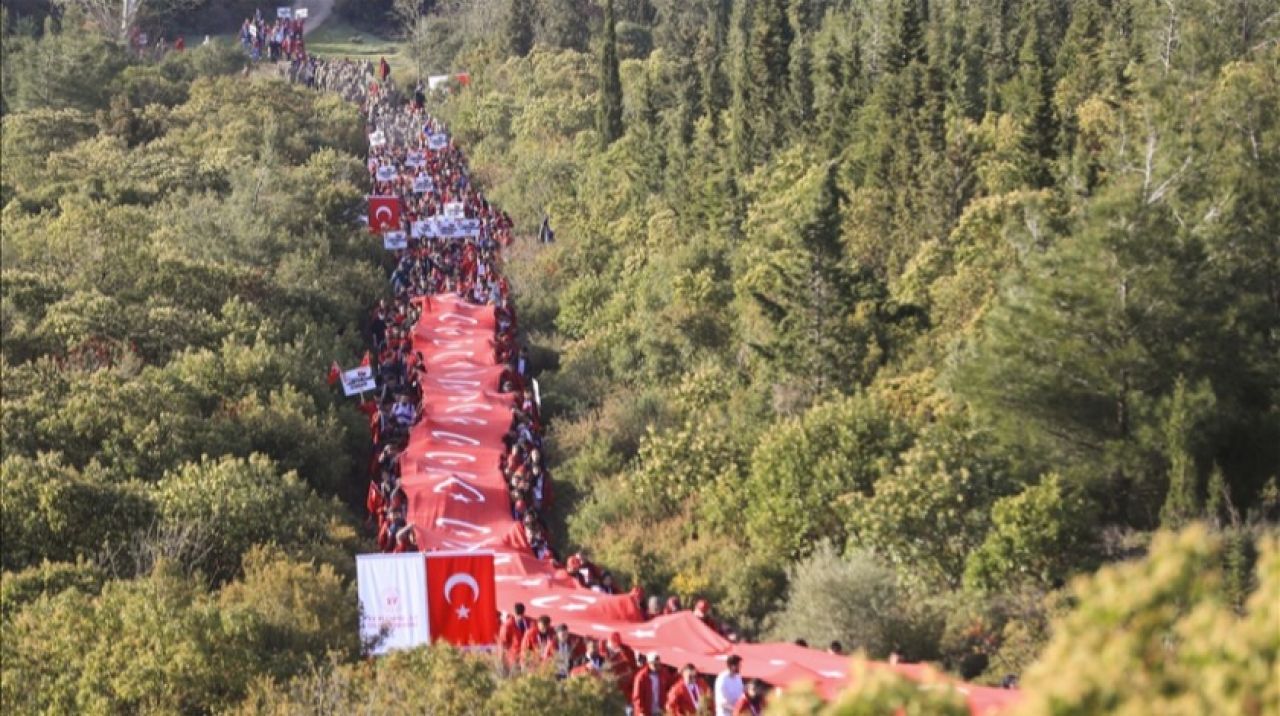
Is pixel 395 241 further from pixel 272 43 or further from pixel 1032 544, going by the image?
pixel 272 43

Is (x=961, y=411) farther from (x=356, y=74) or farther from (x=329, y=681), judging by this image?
(x=356, y=74)

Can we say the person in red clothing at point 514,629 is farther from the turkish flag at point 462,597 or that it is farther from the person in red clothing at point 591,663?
the person in red clothing at point 591,663

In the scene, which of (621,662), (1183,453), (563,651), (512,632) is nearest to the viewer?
(563,651)

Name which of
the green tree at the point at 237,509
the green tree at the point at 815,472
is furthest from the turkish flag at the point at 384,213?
the green tree at the point at 815,472

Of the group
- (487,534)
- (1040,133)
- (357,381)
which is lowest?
(487,534)

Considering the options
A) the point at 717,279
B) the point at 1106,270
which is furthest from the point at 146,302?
the point at 1106,270

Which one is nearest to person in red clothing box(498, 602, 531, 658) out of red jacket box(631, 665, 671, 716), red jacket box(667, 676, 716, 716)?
red jacket box(631, 665, 671, 716)

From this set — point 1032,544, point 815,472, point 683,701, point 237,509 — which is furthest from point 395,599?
point 1032,544
